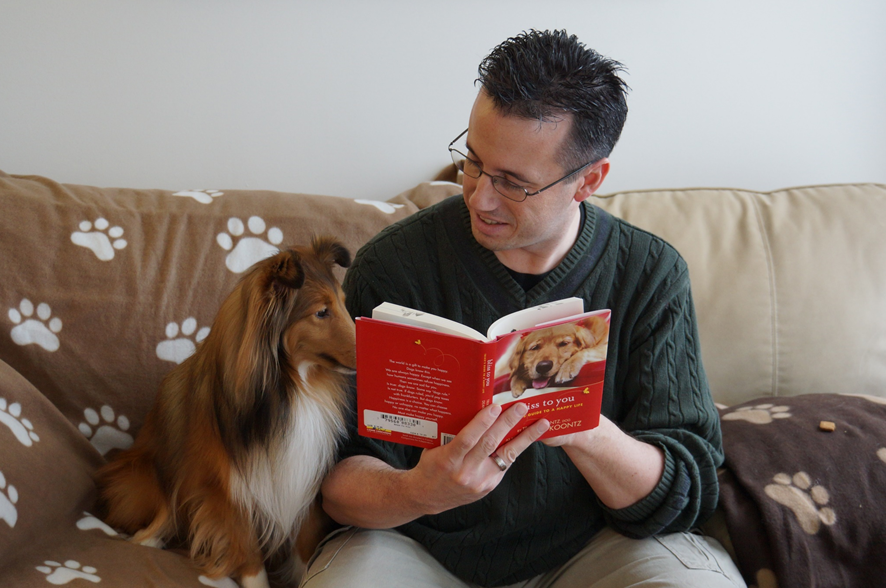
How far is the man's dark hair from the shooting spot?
1.14 metres

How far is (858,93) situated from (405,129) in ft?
5.05

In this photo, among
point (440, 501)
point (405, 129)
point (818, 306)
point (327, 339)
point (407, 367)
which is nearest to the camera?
point (407, 367)

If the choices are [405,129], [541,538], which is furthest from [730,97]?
[541,538]

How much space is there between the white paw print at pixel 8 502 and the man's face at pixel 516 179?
1.07 m

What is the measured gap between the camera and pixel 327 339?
4.19 ft

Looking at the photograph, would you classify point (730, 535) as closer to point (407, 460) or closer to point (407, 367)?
point (407, 460)

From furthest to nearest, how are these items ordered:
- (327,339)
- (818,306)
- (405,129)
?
(405,129) < (818,306) < (327,339)

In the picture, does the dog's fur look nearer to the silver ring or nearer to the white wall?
the silver ring

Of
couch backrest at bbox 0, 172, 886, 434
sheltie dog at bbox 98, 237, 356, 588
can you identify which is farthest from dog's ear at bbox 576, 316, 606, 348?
couch backrest at bbox 0, 172, 886, 434

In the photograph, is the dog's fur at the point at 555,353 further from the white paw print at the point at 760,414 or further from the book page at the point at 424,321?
the white paw print at the point at 760,414

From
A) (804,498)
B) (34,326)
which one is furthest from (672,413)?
(34,326)

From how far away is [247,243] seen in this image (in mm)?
1728

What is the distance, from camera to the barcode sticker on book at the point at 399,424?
104 cm

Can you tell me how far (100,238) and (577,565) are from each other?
1.39 m
